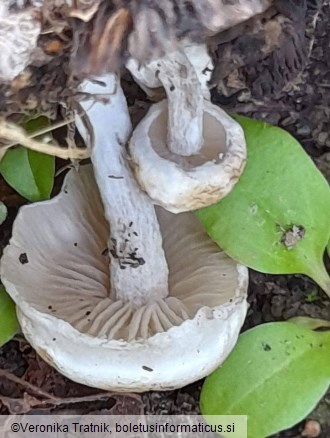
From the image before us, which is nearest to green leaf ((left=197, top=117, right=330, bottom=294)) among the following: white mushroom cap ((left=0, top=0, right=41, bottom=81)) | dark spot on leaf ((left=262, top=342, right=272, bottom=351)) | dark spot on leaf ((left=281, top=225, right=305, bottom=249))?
dark spot on leaf ((left=281, top=225, right=305, bottom=249))

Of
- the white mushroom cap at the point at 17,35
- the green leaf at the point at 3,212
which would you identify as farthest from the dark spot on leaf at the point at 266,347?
the white mushroom cap at the point at 17,35

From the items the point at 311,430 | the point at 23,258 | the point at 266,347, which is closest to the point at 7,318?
the point at 23,258

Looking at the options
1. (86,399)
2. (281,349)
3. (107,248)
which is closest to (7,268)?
(107,248)

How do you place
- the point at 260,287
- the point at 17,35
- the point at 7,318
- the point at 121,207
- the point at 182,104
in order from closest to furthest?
the point at 17,35, the point at 182,104, the point at 121,207, the point at 7,318, the point at 260,287

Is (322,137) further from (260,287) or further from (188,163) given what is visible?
(188,163)

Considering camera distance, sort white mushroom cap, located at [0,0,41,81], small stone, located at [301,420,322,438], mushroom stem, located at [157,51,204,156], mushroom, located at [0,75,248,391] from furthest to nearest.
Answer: small stone, located at [301,420,322,438]
mushroom, located at [0,75,248,391]
mushroom stem, located at [157,51,204,156]
white mushroom cap, located at [0,0,41,81]

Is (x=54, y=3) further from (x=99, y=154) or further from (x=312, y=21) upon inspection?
(x=312, y=21)

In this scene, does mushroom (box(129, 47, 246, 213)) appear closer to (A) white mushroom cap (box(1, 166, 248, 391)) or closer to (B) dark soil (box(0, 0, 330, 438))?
(A) white mushroom cap (box(1, 166, 248, 391))

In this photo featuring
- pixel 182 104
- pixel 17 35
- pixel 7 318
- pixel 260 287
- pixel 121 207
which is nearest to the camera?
pixel 17 35
